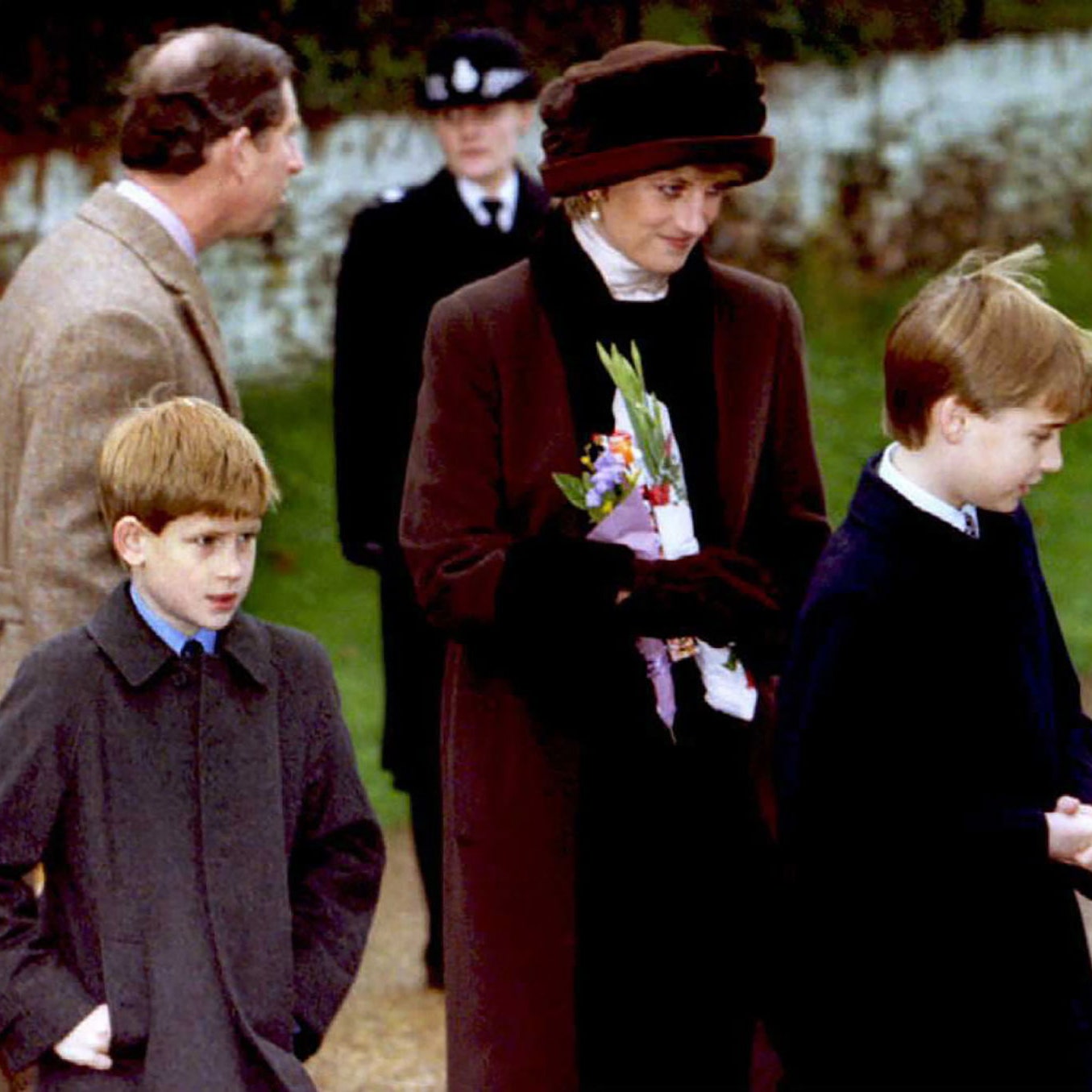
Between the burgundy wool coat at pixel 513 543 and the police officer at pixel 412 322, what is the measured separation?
5.77 feet

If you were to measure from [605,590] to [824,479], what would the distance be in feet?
28.3

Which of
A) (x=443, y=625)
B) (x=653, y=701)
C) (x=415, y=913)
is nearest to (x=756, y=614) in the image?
(x=653, y=701)

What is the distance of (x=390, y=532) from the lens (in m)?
6.56

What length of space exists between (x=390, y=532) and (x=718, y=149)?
2.16 meters

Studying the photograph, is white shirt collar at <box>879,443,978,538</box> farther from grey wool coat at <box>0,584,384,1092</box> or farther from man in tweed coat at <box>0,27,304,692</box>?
man in tweed coat at <box>0,27,304,692</box>

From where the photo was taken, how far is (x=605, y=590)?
4.49m

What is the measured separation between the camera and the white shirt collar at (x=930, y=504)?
419cm

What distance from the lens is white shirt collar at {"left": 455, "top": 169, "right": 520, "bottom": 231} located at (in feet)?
21.8

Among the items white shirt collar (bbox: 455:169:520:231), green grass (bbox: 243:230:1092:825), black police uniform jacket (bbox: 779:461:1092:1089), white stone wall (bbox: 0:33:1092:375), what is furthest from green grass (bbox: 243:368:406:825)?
black police uniform jacket (bbox: 779:461:1092:1089)

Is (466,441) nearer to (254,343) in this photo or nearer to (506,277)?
(506,277)

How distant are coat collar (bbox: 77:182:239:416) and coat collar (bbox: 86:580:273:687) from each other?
2.99 ft

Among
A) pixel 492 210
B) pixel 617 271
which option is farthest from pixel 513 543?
pixel 492 210

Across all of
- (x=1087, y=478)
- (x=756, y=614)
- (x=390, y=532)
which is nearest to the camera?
(x=756, y=614)

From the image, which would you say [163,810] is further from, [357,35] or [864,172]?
[864,172]
